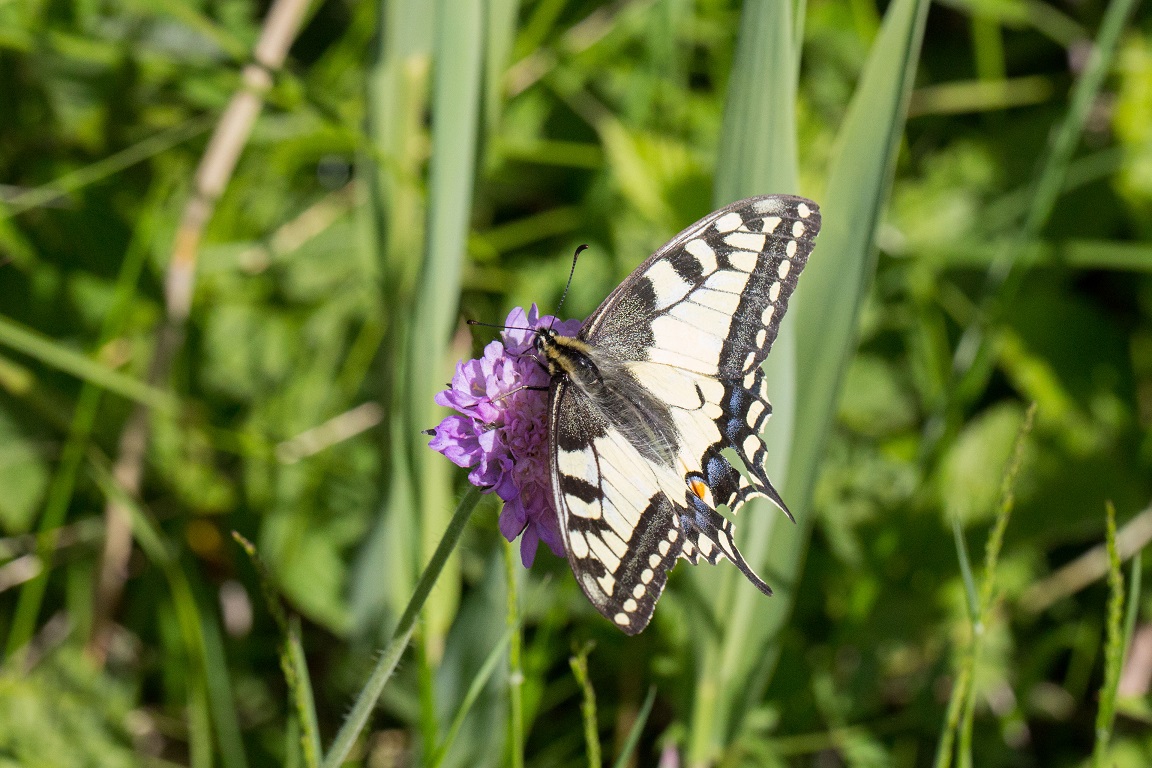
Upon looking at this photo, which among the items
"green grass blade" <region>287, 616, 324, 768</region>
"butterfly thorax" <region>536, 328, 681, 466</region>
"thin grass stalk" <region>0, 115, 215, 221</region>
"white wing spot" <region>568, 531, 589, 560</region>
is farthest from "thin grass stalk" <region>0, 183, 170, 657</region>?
"white wing spot" <region>568, 531, 589, 560</region>

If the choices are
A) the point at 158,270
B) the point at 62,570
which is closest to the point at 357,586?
the point at 62,570

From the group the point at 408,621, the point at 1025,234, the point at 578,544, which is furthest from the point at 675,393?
the point at 1025,234

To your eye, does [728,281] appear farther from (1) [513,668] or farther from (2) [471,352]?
(2) [471,352]

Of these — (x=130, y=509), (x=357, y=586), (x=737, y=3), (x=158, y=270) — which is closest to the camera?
(x=130, y=509)

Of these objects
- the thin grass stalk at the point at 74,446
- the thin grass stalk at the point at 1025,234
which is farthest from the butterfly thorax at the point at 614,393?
the thin grass stalk at the point at 74,446

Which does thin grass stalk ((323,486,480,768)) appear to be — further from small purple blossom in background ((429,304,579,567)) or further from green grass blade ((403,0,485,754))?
green grass blade ((403,0,485,754))

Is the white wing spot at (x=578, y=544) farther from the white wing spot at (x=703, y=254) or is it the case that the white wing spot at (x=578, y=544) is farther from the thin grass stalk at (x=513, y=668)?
the white wing spot at (x=703, y=254)

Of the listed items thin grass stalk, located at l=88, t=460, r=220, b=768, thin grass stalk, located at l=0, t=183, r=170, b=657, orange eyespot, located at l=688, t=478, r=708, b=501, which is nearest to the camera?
orange eyespot, located at l=688, t=478, r=708, b=501

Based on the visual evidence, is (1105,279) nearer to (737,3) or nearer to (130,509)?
(737,3)
